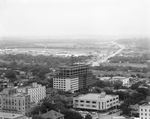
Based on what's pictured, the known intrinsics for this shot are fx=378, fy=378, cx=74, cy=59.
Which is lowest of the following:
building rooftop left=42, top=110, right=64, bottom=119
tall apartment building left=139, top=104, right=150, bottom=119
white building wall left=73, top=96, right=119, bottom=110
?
white building wall left=73, top=96, right=119, bottom=110

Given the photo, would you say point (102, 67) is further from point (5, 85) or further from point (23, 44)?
point (23, 44)

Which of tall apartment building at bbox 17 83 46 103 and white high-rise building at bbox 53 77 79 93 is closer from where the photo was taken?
tall apartment building at bbox 17 83 46 103

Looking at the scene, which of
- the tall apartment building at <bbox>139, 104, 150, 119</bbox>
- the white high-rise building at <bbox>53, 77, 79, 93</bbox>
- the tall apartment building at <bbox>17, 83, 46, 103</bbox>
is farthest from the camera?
the white high-rise building at <bbox>53, 77, 79, 93</bbox>

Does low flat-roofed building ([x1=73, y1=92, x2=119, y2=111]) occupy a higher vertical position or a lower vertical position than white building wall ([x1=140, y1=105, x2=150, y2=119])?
lower

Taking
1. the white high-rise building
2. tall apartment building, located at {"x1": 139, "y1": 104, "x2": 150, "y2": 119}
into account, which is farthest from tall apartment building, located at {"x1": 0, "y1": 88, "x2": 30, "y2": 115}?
the white high-rise building

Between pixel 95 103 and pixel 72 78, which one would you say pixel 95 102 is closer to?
pixel 95 103

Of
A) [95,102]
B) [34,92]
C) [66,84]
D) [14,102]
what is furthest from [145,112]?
[66,84]

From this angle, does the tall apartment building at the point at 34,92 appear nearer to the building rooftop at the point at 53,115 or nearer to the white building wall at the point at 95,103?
the white building wall at the point at 95,103

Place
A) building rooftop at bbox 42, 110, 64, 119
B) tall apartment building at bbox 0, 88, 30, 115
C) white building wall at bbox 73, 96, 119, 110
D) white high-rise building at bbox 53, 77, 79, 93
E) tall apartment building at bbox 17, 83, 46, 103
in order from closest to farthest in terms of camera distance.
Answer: building rooftop at bbox 42, 110, 64, 119
tall apartment building at bbox 0, 88, 30, 115
white building wall at bbox 73, 96, 119, 110
tall apartment building at bbox 17, 83, 46, 103
white high-rise building at bbox 53, 77, 79, 93

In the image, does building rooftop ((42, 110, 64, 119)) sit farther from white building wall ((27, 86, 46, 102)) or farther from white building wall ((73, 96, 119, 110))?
white building wall ((27, 86, 46, 102))
